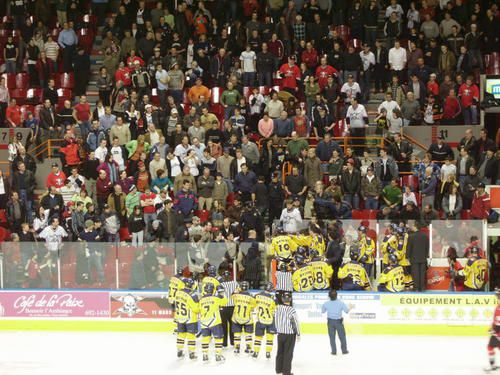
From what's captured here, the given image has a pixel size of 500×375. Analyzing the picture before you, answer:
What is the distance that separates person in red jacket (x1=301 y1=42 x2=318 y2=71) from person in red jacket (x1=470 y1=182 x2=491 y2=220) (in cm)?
635

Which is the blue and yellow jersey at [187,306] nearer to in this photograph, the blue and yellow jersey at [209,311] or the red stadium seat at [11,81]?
the blue and yellow jersey at [209,311]

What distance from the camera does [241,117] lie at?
26.2 metres

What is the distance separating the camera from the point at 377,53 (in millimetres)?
27906

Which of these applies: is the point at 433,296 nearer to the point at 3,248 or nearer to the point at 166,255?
the point at 166,255

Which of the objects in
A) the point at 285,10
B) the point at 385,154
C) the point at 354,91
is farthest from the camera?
the point at 285,10

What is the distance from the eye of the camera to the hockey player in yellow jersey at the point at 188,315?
20.0 m

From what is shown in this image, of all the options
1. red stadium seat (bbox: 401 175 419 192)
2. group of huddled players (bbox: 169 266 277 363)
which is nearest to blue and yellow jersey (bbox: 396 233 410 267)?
red stadium seat (bbox: 401 175 419 192)

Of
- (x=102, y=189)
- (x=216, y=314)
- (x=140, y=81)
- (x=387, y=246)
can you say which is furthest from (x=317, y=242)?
(x=140, y=81)

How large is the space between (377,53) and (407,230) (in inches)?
275

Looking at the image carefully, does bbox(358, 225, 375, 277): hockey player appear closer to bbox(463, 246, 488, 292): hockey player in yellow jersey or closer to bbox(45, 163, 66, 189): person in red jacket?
bbox(463, 246, 488, 292): hockey player in yellow jersey

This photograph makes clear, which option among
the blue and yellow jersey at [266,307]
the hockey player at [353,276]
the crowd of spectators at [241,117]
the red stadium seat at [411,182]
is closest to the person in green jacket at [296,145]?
the crowd of spectators at [241,117]

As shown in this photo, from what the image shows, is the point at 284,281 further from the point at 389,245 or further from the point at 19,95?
the point at 19,95

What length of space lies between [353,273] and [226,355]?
3023 mm

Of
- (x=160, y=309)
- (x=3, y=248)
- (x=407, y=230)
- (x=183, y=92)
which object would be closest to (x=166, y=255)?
(x=160, y=309)
